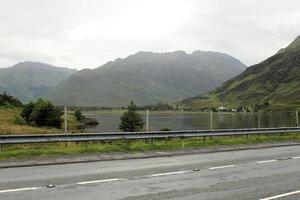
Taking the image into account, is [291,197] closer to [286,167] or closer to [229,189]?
[229,189]

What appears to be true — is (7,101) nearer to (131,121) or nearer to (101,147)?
(131,121)

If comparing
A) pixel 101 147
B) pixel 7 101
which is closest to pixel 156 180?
pixel 101 147

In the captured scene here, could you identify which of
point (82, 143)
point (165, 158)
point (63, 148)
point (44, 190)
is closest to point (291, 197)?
point (44, 190)

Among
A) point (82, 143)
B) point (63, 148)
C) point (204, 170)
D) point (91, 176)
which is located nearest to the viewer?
point (91, 176)

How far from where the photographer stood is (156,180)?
493 inches

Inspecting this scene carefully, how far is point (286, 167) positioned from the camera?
15914 mm

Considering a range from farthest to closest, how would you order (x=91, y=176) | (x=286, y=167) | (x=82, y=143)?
(x=82, y=143) → (x=286, y=167) → (x=91, y=176)

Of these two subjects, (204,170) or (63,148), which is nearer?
(204,170)

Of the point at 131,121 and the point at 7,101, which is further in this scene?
the point at 7,101

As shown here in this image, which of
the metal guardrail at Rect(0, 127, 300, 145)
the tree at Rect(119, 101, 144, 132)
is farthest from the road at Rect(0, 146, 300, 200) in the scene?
the tree at Rect(119, 101, 144, 132)

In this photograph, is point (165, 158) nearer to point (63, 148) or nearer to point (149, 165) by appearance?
Result: point (149, 165)

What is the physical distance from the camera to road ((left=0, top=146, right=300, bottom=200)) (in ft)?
34.1

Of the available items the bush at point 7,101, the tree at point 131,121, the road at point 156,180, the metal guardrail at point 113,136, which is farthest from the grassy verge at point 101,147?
the bush at point 7,101

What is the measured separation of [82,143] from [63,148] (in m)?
2.88
